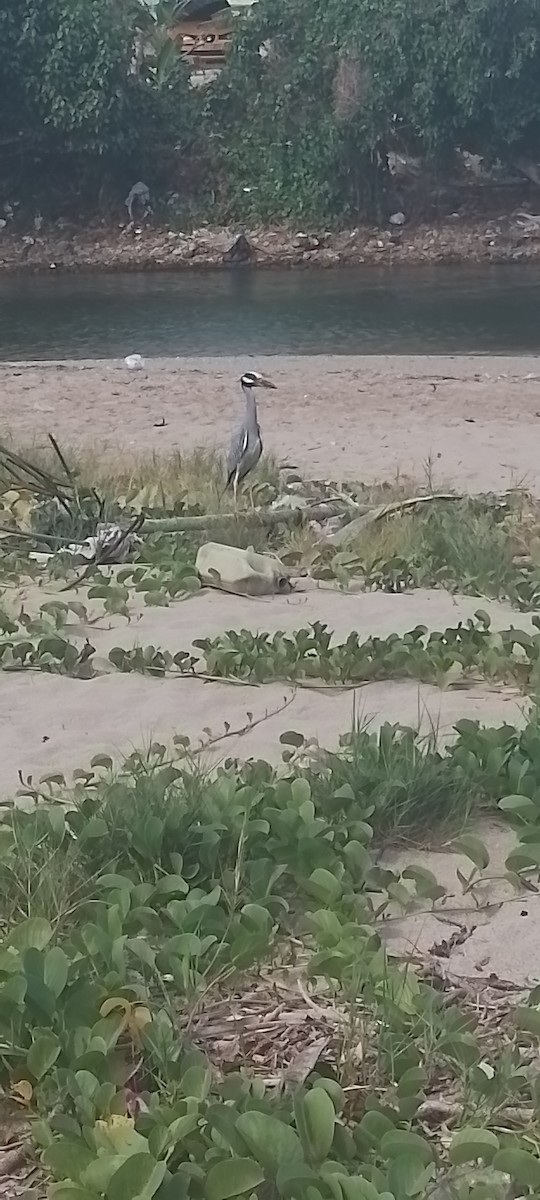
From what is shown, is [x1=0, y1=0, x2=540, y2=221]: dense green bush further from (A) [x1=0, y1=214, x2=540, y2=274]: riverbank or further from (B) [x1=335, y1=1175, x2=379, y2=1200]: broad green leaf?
(B) [x1=335, y1=1175, x2=379, y2=1200]: broad green leaf

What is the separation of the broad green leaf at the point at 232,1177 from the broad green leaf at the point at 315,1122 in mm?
108

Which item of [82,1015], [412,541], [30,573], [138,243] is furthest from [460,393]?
[138,243]

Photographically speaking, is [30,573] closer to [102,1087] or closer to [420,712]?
[420,712]

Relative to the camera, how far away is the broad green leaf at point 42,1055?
2.18 m

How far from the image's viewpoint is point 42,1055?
2186mm

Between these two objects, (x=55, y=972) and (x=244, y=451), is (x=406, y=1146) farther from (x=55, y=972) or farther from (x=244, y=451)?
(x=244, y=451)

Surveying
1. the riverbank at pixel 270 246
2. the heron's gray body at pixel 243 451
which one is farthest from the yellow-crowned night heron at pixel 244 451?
the riverbank at pixel 270 246

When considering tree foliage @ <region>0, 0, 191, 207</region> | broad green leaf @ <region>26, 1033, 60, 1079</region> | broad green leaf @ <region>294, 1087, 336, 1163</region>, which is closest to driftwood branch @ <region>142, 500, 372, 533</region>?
broad green leaf @ <region>26, 1033, 60, 1079</region>

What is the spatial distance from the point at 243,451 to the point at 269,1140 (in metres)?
5.68

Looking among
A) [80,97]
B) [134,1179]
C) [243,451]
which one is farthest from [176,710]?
[80,97]

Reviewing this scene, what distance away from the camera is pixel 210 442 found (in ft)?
32.3

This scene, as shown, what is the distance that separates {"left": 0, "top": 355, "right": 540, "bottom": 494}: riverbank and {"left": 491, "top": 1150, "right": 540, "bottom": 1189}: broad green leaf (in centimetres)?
589

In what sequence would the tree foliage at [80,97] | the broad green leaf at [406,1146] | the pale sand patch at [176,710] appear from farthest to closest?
the tree foliage at [80,97] < the pale sand patch at [176,710] < the broad green leaf at [406,1146]

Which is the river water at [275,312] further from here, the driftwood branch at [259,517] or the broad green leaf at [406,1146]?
the broad green leaf at [406,1146]
